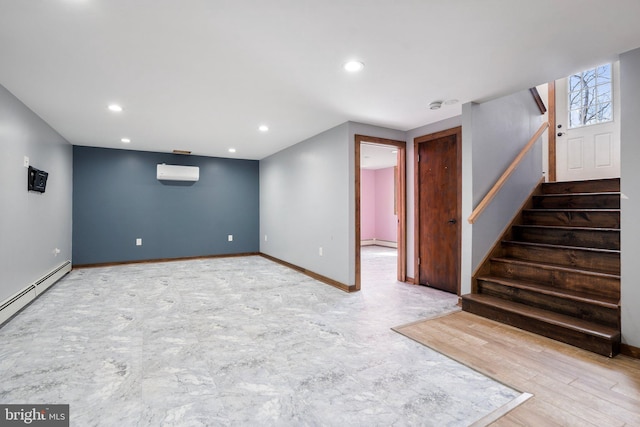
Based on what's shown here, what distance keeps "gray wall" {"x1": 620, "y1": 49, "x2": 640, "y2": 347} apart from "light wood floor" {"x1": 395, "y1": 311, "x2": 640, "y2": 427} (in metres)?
0.31

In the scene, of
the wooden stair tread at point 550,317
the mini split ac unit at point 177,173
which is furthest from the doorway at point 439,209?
the mini split ac unit at point 177,173

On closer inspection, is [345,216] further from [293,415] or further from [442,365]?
[293,415]

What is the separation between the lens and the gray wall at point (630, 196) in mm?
2277

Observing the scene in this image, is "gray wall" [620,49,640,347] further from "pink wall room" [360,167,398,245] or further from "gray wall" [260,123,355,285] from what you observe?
"pink wall room" [360,167,398,245]

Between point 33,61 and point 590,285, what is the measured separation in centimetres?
516

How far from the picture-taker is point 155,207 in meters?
6.28

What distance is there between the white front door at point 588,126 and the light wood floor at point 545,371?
10.3 feet

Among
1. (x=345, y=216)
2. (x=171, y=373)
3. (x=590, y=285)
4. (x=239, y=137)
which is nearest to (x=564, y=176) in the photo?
(x=590, y=285)

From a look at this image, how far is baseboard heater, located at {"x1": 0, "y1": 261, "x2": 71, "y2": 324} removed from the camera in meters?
2.98

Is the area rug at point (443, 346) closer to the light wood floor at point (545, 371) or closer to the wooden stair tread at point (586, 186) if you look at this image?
the light wood floor at point (545, 371)

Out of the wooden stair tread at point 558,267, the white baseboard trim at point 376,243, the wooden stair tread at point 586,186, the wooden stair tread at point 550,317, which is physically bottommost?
the wooden stair tread at point 550,317

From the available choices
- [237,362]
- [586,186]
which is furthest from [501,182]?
[237,362]

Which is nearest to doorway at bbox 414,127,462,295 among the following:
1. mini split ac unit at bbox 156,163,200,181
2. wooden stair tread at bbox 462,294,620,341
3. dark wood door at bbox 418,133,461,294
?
dark wood door at bbox 418,133,461,294

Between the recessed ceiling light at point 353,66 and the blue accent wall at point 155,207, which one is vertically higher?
the recessed ceiling light at point 353,66
